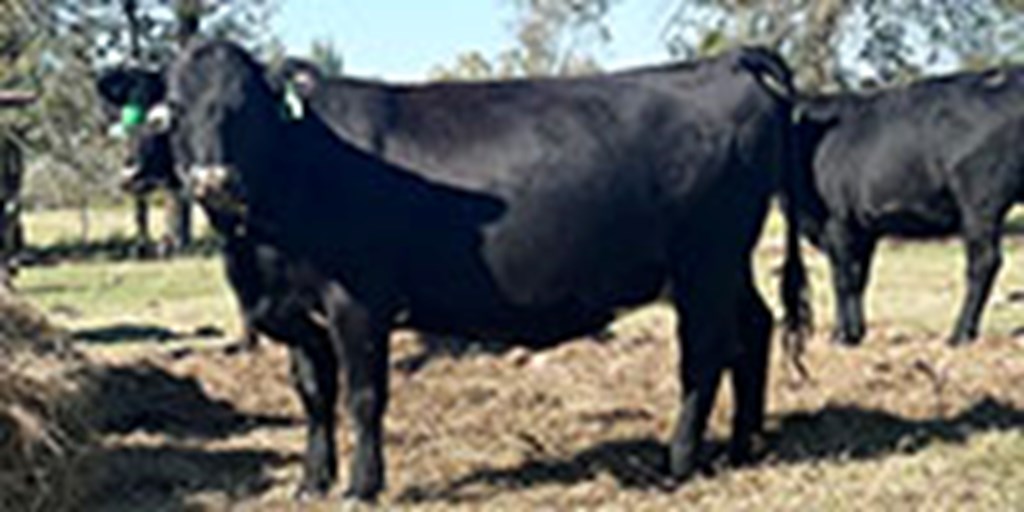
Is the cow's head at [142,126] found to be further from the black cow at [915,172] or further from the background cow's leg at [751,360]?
the black cow at [915,172]

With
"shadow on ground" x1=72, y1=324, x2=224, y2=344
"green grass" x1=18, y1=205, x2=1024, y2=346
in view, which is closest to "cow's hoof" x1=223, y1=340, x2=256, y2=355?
"shadow on ground" x1=72, y1=324, x2=224, y2=344

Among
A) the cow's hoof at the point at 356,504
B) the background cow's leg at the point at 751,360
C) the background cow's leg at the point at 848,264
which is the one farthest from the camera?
the background cow's leg at the point at 848,264

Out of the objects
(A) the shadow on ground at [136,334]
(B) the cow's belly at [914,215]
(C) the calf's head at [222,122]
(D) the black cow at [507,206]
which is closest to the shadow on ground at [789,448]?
(D) the black cow at [507,206]

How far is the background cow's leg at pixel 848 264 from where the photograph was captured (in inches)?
543

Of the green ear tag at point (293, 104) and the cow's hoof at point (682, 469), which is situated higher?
the green ear tag at point (293, 104)

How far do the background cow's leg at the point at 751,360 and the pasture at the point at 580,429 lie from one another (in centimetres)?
22

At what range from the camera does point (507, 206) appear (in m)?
8.11

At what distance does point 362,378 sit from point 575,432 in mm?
1796

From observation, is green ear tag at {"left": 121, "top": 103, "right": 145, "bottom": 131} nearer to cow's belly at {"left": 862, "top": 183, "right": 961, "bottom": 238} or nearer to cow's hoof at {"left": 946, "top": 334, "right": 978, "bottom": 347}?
cow's hoof at {"left": 946, "top": 334, "right": 978, "bottom": 347}

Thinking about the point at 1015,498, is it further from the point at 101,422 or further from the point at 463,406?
the point at 101,422

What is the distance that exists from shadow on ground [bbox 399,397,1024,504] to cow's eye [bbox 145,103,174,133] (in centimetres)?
212

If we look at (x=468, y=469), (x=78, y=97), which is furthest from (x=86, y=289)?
(x=468, y=469)

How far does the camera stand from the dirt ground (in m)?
7.67

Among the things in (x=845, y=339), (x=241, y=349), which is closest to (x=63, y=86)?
(x=241, y=349)
